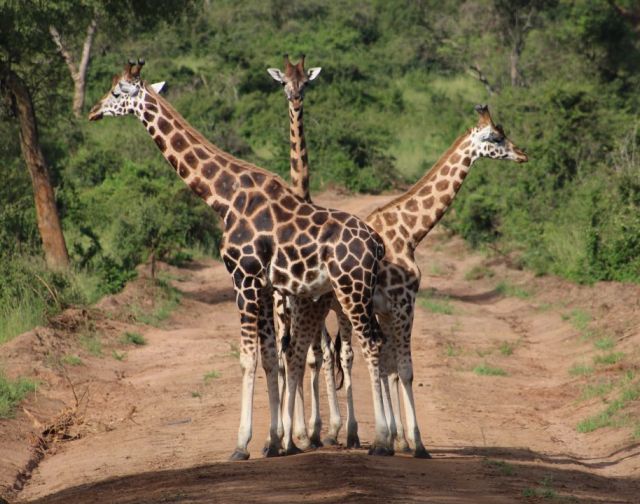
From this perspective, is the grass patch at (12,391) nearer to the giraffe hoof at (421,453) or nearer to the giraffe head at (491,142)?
the giraffe hoof at (421,453)

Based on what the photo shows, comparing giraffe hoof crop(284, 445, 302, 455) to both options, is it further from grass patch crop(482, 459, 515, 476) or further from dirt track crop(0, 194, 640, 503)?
grass patch crop(482, 459, 515, 476)

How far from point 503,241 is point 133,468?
655 inches

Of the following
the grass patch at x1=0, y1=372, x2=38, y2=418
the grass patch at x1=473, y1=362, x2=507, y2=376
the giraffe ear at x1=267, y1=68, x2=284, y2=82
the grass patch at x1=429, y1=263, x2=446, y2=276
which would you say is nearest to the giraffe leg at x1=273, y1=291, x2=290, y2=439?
the giraffe ear at x1=267, y1=68, x2=284, y2=82

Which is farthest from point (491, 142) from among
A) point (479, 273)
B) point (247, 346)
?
point (479, 273)

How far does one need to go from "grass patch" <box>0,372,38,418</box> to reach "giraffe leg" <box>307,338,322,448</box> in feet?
10.3

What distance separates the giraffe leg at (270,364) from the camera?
980 centimetres

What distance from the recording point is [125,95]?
10.7 m

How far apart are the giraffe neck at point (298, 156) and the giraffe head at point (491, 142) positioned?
1.69 m

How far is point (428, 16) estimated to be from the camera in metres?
51.0

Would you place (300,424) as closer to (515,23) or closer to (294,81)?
(294,81)

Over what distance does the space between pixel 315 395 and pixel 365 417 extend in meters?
1.46

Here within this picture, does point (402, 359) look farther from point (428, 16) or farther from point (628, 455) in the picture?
point (428, 16)

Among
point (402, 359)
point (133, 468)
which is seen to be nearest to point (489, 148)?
point (402, 359)

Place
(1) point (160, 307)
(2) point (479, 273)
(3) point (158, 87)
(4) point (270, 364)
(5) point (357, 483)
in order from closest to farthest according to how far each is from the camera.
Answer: (5) point (357, 483) < (4) point (270, 364) < (3) point (158, 87) < (1) point (160, 307) < (2) point (479, 273)
